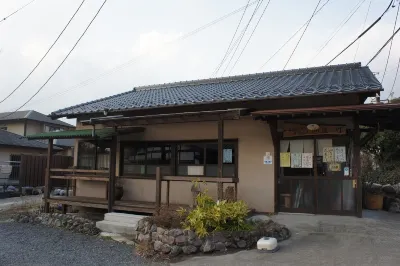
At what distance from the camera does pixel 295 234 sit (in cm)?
780

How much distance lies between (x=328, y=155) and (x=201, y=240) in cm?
443

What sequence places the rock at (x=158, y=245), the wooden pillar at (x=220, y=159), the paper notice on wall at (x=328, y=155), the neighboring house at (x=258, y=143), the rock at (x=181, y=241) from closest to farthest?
the rock at (x=181, y=241) → the rock at (x=158, y=245) → the wooden pillar at (x=220, y=159) → the neighboring house at (x=258, y=143) → the paper notice on wall at (x=328, y=155)

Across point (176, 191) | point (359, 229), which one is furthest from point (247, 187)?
point (359, 229)

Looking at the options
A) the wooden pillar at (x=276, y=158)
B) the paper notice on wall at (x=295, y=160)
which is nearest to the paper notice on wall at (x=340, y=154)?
the paper notice on wall at (x=295, y=160)

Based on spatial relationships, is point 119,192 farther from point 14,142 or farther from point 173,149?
point 14,142

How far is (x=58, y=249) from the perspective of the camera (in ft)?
25.6

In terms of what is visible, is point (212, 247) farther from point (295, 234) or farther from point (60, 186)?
point (60, 186)

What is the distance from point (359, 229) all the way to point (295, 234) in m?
1.46

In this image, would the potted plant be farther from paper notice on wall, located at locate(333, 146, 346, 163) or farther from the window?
paper notice on wall, located at locate(333, 146, 346, 163)

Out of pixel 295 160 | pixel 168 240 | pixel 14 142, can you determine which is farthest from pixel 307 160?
pixel 14 142

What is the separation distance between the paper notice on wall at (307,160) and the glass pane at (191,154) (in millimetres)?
3084

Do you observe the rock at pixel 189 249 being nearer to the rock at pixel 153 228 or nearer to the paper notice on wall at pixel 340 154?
the rock at pixel 153 228

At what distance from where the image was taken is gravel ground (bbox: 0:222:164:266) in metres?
6.85

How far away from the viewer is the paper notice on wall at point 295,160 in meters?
9.75
